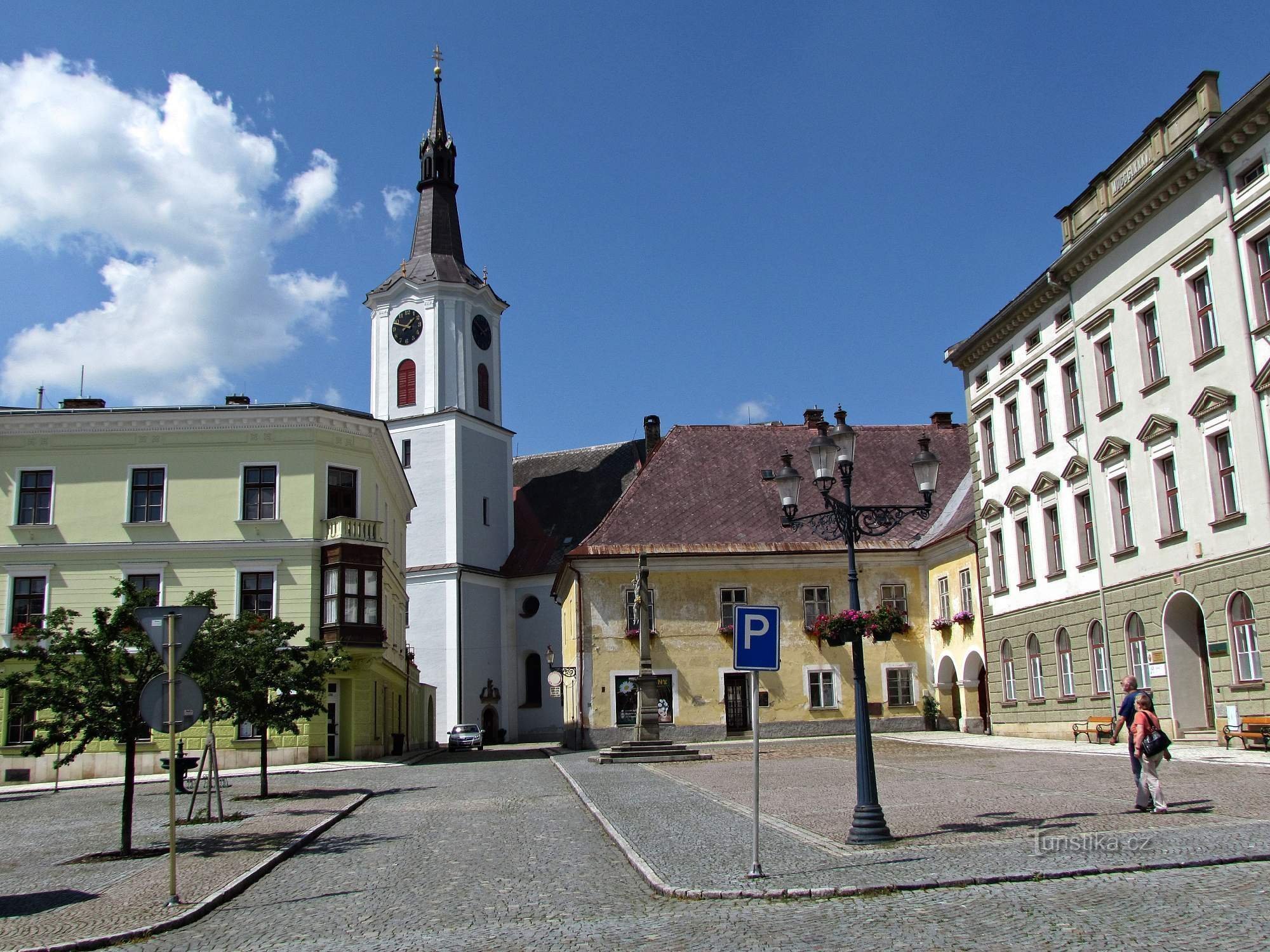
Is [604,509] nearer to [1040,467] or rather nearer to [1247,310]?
[1040,467]

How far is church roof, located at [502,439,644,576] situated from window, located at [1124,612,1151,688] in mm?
40989

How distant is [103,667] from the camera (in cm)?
1480

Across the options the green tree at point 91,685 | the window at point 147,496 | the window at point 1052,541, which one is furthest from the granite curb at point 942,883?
the window at point 147,496

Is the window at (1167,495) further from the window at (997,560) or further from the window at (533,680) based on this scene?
the window at (533,680)

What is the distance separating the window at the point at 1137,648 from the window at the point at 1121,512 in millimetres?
1635

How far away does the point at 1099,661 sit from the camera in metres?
29.1

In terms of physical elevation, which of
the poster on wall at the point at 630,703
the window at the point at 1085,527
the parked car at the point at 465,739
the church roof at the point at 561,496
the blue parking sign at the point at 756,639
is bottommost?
the parked car at the point at 465,739

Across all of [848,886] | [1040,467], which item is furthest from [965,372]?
[848,886]

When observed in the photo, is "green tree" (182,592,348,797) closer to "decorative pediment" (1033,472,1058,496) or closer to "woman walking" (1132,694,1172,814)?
"woman walking" (1132,694,1172,814)

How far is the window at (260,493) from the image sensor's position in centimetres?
3588

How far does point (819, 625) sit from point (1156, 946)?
767 cm

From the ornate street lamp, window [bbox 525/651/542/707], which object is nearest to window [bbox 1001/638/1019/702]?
the ornate street lamp

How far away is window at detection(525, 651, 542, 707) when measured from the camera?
2594 inches

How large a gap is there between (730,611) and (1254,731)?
66.1ft
